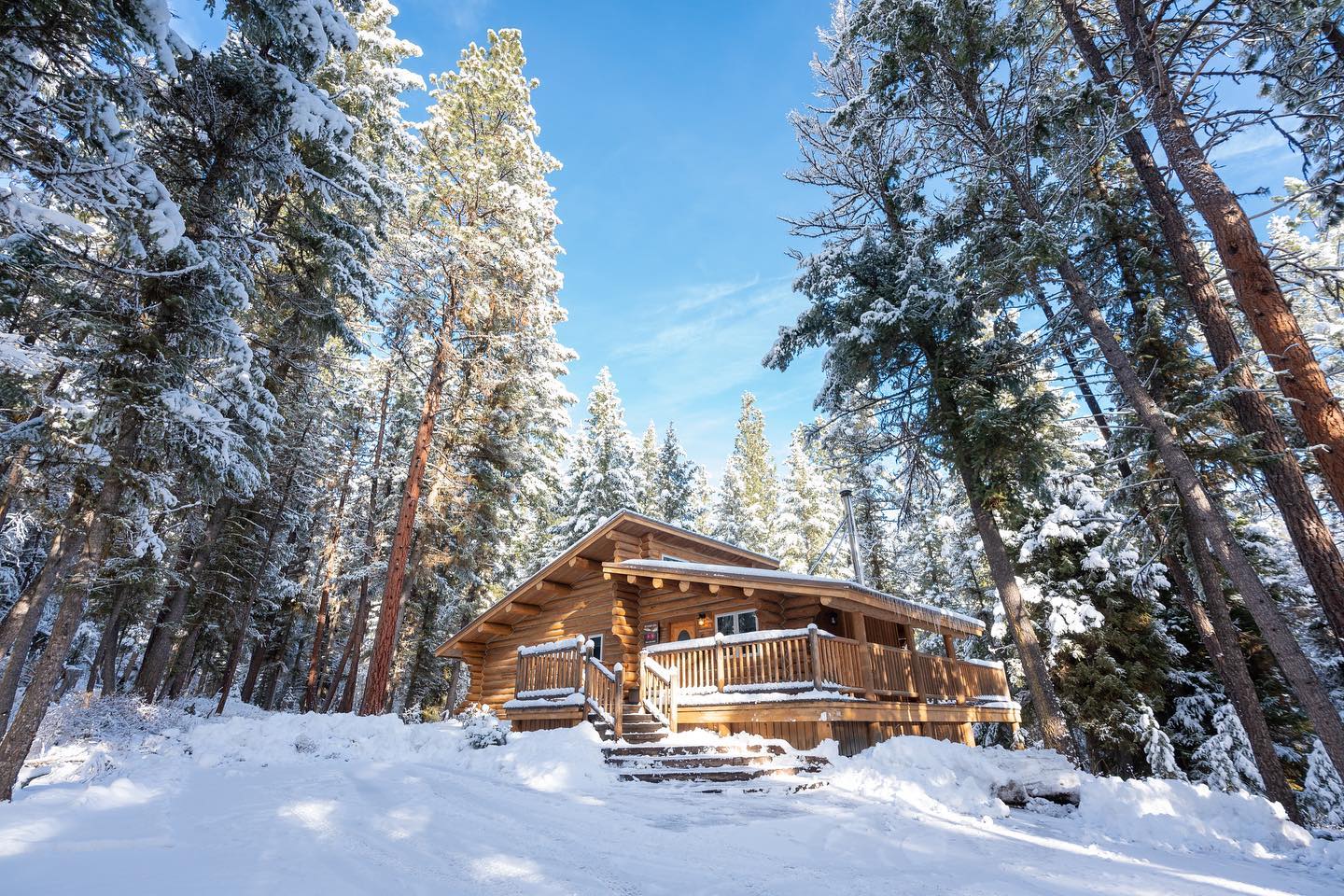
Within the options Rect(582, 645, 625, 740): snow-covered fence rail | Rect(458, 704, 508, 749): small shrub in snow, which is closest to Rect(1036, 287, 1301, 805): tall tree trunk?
Rect(582, 645, 625, 740): snow-covered fence rail

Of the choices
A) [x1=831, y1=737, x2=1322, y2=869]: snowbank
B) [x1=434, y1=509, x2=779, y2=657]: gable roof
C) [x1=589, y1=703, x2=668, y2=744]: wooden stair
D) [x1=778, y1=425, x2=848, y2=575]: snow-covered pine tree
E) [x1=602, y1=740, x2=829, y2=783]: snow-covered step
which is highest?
[x1=778, y1=425, x2=848, y2=575]: snow-covered pine tree

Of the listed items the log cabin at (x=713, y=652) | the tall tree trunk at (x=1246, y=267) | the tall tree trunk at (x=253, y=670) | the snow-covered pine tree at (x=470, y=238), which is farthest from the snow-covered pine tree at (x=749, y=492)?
the tall tree trunk at (x=1246, y=267)

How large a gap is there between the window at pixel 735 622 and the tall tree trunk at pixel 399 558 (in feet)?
26.4

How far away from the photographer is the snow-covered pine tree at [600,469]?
2767cm

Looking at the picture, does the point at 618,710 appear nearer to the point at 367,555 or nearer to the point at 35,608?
the point at 35,608

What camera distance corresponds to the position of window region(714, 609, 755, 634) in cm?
1504

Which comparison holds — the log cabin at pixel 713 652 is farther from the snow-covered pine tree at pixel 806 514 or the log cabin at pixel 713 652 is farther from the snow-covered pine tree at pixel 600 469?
the snow-covered pine tree at pixel 806 514

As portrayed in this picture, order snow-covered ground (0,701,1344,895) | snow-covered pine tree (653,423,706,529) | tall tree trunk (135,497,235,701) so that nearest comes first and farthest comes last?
snow-covered ground (0,701,1344,895)
tall tree trunk (135,497,235,701)
snow-covered pine tree (653,423,706,529)

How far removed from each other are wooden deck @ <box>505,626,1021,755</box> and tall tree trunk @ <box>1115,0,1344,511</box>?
25.1 ft

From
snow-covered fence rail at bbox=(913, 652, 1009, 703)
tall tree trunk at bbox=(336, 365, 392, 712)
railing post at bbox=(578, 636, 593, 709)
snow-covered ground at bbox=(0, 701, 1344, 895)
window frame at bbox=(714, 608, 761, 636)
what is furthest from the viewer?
tall tree trunk at bbox=(336, 365, 392, 712)

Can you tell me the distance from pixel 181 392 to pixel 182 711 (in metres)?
14.7

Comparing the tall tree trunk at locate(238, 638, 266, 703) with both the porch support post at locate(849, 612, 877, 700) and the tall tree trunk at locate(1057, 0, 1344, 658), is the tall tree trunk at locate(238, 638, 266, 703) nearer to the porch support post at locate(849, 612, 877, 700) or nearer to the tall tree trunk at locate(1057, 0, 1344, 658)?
the porch support post at locate(849, 612, 877, 700)

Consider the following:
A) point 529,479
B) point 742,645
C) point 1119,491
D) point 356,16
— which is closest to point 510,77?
point 356,16

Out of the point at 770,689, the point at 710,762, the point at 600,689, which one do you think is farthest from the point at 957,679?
the point at 600,689
